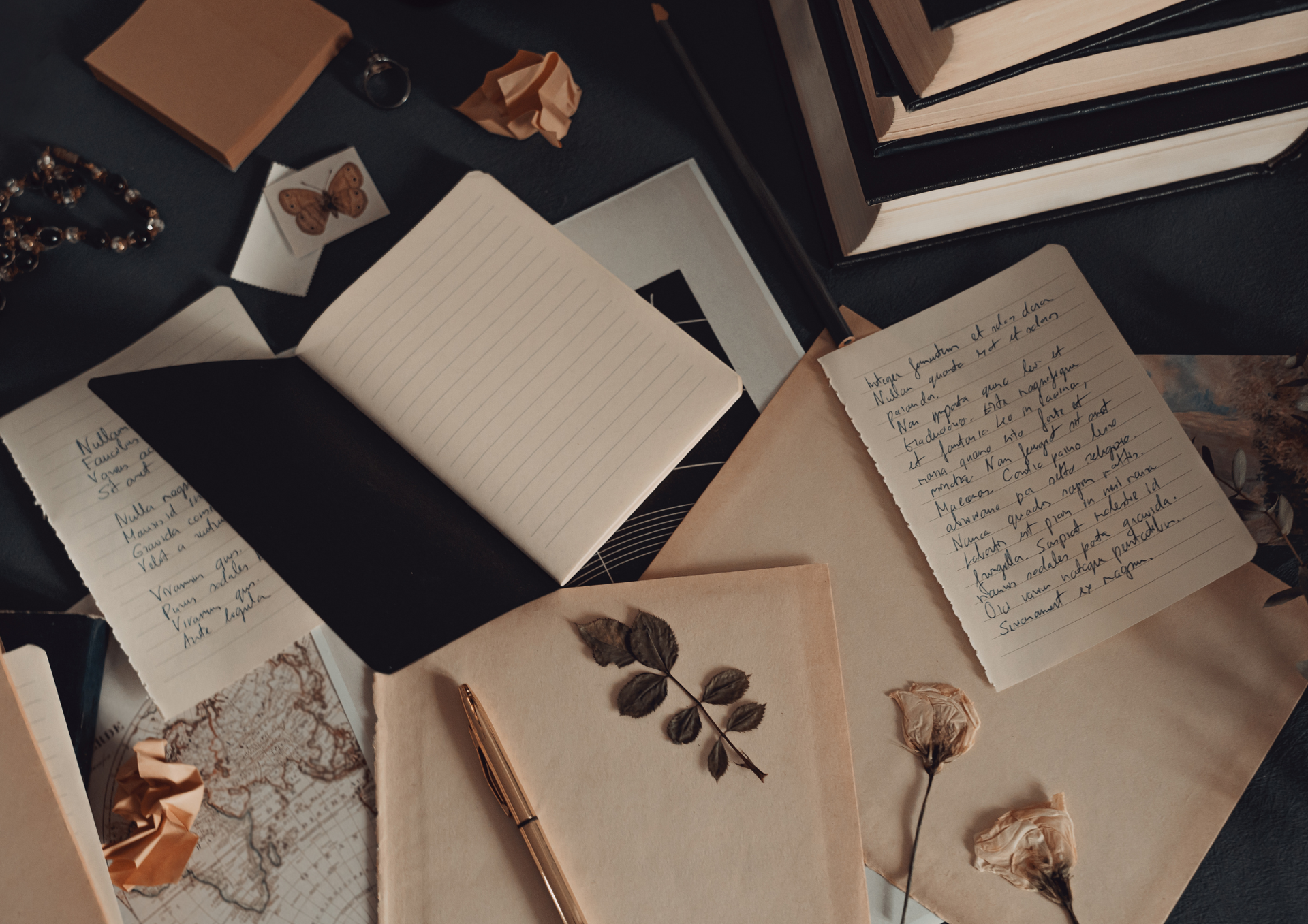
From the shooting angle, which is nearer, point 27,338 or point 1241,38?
point 1241,38

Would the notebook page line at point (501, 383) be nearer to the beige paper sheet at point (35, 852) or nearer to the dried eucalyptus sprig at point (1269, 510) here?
the beige paper sheet at point (35, 852)

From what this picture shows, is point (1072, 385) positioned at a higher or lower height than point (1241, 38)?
lower

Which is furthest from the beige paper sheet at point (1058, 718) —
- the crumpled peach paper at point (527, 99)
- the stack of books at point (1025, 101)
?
the crumpled peach paper at point (527, 99)

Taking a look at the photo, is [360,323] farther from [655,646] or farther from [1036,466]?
[1036,466]

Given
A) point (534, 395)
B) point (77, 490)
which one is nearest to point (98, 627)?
point (77, 490)

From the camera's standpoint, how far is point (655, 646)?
0.59 metres

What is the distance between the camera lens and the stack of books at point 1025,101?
1.43 feet

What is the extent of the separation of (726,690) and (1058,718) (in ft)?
0.84

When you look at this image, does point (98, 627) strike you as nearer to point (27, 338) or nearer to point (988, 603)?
point (27, 338)

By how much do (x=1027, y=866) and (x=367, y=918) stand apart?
1.65 ft

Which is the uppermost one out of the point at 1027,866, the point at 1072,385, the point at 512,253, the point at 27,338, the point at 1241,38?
the point at 27,338

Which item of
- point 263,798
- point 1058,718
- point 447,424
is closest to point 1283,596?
point 1058,718

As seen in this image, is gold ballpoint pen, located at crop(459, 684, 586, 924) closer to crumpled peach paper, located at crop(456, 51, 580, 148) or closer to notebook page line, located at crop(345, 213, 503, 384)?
notebook page line, located at crop(345, 213, 503, 384)

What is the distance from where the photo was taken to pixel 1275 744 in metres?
0.57
